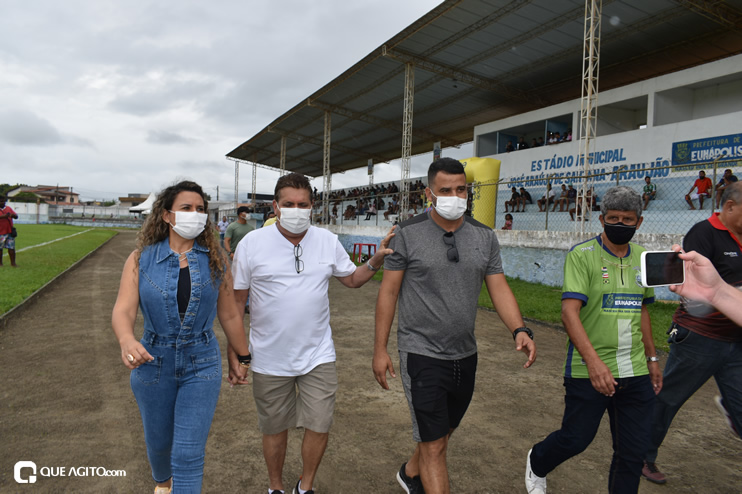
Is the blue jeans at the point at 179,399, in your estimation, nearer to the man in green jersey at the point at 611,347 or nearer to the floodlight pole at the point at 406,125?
the man in green jersey at the point at 611,347

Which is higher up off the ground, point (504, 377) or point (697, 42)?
point (697, 42)

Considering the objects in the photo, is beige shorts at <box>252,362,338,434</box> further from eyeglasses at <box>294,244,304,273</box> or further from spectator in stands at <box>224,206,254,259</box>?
spectator in stands at <box>224,206,254,259</box>

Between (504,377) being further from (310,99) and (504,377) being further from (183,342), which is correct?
(310,99)

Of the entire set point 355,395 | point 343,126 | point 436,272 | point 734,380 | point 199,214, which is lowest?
point 355,395

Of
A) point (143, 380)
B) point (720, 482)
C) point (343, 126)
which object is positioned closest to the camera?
point (143, 380)

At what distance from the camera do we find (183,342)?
2352 mm

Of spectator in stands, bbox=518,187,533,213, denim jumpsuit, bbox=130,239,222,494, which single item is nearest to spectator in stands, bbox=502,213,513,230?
spectator in stands, bbox=518,187,533,213

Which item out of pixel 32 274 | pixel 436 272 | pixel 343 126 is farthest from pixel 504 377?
pixel 343 126

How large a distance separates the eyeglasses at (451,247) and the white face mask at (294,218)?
0.84 m

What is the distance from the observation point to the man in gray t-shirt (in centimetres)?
251

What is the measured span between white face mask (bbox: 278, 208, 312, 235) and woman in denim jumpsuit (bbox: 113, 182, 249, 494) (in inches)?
19.7

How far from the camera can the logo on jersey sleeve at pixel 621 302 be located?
102 inches

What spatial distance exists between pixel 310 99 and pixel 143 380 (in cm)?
2411

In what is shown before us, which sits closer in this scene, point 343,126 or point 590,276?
point 590,276
